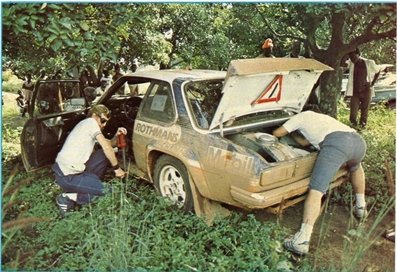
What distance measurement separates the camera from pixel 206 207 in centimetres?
373

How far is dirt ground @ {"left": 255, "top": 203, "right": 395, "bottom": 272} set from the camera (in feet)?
11.0

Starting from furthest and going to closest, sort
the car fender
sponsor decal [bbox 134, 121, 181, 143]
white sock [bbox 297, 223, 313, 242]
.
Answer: sponsor decal [bbox 134, 121, 181, 143] < the car fender < white sock [bbox 297, 223, 313, 242]

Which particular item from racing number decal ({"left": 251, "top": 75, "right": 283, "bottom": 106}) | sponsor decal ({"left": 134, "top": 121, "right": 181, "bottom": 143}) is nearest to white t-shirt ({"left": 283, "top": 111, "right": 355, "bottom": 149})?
racing number decal ({"left": 251, "top": 75, "right": 283, "bottom": 106})

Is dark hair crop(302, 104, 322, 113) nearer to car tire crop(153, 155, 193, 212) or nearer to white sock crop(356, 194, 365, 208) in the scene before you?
white sock crop(356, 194, 365, 208)

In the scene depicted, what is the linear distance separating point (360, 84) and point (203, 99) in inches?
74.3

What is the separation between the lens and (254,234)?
3.42 m

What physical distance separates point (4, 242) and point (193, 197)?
148 cm

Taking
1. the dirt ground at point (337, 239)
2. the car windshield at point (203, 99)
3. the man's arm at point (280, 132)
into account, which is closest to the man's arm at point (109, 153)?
the car windshield at point (203, 99)

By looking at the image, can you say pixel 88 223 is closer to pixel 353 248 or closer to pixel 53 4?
pixel 53 4

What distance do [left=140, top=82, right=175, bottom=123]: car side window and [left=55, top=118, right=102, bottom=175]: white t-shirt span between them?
1.60 feet

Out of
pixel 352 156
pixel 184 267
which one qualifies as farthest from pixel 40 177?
pixel 352 156

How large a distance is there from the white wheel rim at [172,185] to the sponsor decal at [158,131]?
0.26 m

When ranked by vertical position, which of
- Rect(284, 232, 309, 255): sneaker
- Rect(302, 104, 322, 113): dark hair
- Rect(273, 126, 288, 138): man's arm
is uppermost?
Rect(302, 104, 322, 113): dark hair

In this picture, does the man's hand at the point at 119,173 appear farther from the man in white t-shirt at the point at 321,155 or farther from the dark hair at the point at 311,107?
the dark hair at the point at 311,107
